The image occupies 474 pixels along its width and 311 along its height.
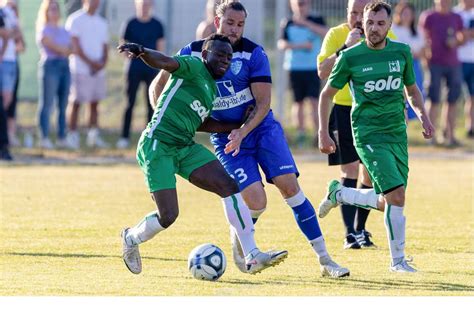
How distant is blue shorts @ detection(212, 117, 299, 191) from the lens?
991 centimetres

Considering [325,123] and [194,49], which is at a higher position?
[194,49]

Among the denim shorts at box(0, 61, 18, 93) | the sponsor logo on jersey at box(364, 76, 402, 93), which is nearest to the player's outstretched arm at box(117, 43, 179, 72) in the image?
the sponsor logo on jersey at box(364, 76, 402, 93)

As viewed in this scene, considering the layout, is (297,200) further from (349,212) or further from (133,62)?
(133,62)

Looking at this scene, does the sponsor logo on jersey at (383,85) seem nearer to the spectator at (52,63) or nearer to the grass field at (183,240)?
the grass field at (183,240)

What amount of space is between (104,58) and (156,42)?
3.73 feet

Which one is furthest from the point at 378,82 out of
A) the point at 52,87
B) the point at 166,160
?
the point at 52,87

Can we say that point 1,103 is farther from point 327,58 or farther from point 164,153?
point 164,153

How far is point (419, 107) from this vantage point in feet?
33.2

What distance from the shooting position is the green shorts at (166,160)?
9.31 meters

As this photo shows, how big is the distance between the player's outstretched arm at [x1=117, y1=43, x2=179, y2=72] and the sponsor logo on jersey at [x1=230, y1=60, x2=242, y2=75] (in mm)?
777

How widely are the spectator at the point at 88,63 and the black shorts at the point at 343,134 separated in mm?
10354

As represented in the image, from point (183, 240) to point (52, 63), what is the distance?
964cm

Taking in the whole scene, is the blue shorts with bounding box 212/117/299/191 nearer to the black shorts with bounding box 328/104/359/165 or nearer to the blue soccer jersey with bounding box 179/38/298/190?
the blue soccer jersey with bounding box 179/38/298/190

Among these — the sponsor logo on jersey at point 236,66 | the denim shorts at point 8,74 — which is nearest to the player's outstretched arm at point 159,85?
the sponsor logo on jersey at point 236,66
